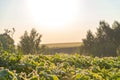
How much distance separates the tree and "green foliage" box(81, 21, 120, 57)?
12056mm

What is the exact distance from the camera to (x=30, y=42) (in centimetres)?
7588

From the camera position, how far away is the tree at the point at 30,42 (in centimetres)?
7200

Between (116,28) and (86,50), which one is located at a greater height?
(116,28)

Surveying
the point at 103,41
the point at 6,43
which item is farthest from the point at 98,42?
the point at 6,43

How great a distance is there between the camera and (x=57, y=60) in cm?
928

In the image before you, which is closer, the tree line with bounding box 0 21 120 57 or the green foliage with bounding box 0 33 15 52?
the green foliage with bounding box 0 33 15 52

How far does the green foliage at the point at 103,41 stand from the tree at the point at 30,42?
39.6 feet

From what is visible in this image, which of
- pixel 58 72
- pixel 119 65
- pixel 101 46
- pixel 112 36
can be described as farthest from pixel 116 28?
pixel 58 72

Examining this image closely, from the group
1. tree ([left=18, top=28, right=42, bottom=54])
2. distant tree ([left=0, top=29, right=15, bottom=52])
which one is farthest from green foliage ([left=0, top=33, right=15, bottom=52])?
tree ([left=18, top=28, right=42, bottom=54])

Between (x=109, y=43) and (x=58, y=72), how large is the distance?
7037 cm

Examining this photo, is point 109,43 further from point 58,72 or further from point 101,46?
point 58,72

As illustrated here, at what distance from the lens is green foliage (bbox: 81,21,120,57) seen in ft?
242

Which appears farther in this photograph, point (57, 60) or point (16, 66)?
point (57, 60)

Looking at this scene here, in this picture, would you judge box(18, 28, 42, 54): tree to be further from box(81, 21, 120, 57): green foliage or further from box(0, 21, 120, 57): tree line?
box(81, 21, 120, 57): green foliage
